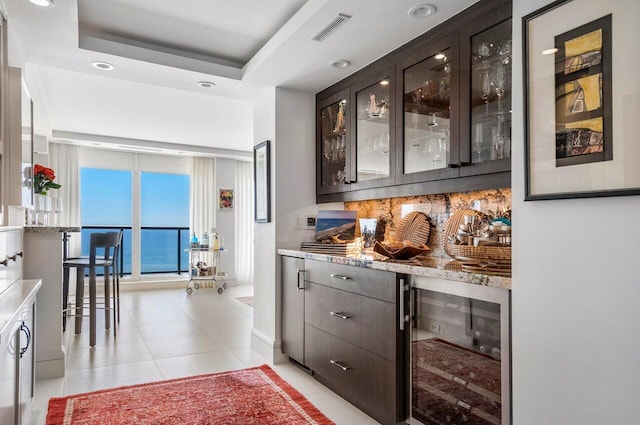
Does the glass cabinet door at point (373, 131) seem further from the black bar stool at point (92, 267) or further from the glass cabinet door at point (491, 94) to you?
the black bar stool at point (92, 267)

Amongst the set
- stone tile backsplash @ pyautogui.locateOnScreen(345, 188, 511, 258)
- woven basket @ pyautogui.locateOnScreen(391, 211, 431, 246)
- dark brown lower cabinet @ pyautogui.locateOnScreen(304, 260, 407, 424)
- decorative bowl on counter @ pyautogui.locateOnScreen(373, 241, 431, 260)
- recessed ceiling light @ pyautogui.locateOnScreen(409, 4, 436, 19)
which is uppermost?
recessed ceiling light @ pyautogui.locateOnScreen(409, 4, 436, 19)

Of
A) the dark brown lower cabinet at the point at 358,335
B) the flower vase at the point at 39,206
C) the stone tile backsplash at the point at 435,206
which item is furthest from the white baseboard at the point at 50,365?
Answer: the stone tile backsplash at the point at 435,206

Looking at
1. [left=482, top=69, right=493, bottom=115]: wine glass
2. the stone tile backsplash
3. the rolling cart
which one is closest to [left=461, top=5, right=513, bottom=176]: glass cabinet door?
[left=482, top=69, right=493, bottom=115]: wine glass

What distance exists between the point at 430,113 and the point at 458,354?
1.40 meters

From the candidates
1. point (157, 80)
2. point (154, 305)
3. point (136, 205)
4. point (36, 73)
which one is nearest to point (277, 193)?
point (157, 80)

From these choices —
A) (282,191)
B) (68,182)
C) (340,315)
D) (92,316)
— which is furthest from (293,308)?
(68,182)

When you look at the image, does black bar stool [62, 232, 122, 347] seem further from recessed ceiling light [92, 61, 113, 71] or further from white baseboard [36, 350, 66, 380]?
recessed ceiling light [92, 61, 113, 71]

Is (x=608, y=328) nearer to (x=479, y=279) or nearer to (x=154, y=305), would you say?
(x=479, y=279)

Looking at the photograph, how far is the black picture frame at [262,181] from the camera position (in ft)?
11.9

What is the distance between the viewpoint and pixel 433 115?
8.21 feet

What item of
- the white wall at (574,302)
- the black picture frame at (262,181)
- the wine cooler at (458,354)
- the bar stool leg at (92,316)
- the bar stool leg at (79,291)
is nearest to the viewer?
the white wall at (574,302)

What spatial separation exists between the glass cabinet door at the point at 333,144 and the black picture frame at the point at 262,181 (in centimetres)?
45

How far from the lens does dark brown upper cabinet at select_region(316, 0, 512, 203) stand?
210 centimetres

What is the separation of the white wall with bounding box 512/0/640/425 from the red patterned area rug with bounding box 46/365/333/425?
130cm
